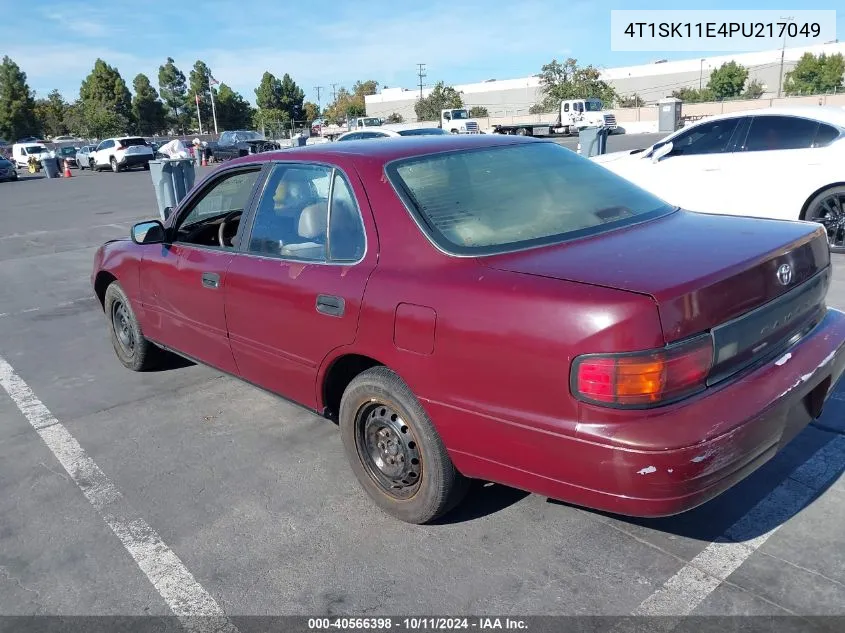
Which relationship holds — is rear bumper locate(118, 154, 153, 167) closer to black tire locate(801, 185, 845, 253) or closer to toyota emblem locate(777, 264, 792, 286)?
black tire locate(801, 185, 845, 253)

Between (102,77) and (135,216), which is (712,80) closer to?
(102,77)

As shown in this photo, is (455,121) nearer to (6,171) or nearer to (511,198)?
(6,171)

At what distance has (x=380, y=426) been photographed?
10.1 feet

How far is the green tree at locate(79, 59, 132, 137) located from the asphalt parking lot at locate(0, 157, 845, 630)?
71.2 metres

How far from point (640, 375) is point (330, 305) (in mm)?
1440

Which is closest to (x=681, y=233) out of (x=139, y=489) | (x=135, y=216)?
(x=139, y=489)

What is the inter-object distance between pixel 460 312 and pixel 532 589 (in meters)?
1.09

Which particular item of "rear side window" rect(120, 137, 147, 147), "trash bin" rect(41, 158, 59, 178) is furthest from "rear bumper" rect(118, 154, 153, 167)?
"trash bin" rect(41, 158, 59, 178)

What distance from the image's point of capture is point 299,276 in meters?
3.31

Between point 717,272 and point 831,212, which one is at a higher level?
point 717,272

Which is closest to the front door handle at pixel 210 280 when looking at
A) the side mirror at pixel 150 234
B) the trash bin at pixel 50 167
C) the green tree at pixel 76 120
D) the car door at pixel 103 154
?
the side mirror at pixel 150 234

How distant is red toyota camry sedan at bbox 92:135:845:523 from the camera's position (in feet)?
7.47

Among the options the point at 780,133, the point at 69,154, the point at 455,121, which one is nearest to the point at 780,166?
the point at 780,133

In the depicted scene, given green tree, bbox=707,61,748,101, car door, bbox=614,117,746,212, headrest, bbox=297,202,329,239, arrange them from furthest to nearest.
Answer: green tree, bbox=707,61,748,101
car door, bbox=614,117,746,212
headrest, bbox=297,202,329,239
